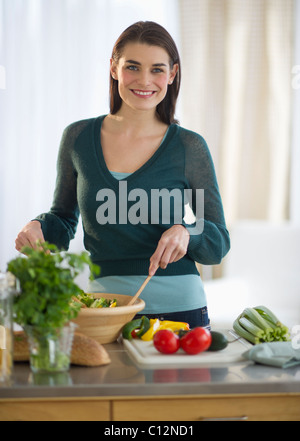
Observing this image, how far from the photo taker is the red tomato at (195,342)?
4.06 ft

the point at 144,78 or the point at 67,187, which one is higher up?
the point at 144,78

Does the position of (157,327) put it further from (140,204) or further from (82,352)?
(140,204)

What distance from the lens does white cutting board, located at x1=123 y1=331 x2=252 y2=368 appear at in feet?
3.93

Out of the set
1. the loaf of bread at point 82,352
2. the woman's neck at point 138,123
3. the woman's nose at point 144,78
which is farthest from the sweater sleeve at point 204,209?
the loaf of bread at point 82,352

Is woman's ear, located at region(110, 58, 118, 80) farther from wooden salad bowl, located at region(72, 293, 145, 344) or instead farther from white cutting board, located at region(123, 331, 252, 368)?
white cutting board, located at region(123, 331, 252, 368)

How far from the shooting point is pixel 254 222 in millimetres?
4090

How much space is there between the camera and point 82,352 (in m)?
1.18

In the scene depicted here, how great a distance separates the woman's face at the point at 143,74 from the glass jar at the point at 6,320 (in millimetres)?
774

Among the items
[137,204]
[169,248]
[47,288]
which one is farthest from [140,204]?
[47,288]

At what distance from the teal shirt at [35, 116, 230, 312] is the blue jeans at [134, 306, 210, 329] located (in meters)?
0.07

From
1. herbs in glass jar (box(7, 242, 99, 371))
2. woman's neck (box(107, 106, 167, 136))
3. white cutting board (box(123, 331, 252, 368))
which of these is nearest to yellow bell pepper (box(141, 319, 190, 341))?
white cutting board (box(123, 331, 252, 368))

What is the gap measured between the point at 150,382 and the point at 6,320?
0.98 ft

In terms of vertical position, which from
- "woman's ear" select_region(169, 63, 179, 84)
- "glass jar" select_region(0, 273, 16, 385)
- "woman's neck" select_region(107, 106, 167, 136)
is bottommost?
"glass jar" select_region(0, 273, 16, 385)

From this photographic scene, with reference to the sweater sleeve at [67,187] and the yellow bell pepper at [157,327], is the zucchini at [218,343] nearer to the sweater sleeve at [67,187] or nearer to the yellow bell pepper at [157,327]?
the yellow bell pepper at [157,327]
